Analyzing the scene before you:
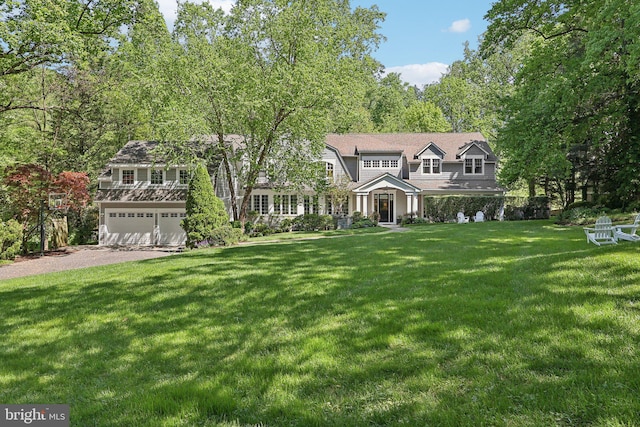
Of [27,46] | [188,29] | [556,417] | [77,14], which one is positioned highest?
[188,29]

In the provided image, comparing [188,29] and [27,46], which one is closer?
[27,46]

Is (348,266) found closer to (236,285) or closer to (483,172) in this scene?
(236,285)

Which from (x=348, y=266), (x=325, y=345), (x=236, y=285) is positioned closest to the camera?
(x=325, y=345)

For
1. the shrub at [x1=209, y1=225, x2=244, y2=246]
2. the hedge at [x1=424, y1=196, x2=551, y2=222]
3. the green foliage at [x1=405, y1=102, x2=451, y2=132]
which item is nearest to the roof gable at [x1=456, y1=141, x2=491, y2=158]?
the hedge at [x1=424, y1=196, x2=551, y2=222]

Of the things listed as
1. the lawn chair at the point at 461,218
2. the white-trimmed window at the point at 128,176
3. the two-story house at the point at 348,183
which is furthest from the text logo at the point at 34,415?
the white-trimmed window at the point at 128,176

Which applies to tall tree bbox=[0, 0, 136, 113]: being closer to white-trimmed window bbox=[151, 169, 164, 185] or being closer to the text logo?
the text logo

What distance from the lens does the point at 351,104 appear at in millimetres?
24984

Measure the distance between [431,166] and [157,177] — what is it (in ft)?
68.3

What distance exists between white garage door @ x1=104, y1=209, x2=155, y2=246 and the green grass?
1883cm

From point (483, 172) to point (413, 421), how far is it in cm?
3161

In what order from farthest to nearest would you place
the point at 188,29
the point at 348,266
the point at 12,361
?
the point at 188,29
the point at 348,266
the point at 12,361

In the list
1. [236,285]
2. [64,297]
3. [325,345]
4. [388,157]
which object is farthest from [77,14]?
[388,157]

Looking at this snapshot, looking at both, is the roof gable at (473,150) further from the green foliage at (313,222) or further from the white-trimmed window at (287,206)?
the white-trimmed window at (287,206)

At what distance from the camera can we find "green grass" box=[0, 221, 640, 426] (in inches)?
129
